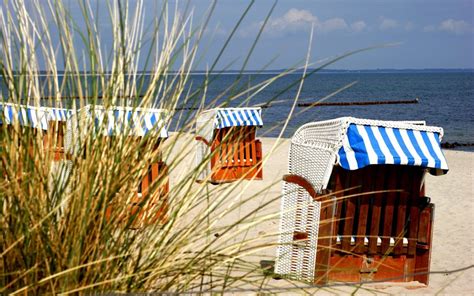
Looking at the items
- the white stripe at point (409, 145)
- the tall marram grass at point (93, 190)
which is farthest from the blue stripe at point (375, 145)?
A: the tall marram grass at point (93, 190)

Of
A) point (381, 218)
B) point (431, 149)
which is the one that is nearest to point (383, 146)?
point (431, 149)

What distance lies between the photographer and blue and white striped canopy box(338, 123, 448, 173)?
14.8ft

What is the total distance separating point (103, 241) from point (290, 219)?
9.45 feet

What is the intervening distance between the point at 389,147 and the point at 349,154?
1.01ft

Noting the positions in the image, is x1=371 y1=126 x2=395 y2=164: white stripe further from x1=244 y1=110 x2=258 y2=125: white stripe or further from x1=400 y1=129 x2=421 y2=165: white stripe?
x1=244 y1=110 x2=258 y2=125: white stripe

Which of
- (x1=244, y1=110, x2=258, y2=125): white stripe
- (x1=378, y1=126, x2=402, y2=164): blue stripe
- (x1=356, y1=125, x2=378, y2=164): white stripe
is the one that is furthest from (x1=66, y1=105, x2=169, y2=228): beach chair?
(x1=244, y1=110, x2=258, y2=125): white stripe

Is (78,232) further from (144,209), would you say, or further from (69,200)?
(144,209)

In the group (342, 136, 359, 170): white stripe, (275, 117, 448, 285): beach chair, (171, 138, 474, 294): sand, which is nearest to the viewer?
(342, 136, 359, 170): white stripe

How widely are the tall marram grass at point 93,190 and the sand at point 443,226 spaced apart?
272 mm

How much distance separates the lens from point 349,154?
14.8ft

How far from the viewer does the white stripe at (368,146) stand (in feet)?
14.7

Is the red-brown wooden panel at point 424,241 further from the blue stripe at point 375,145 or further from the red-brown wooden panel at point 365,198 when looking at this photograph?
the blue stripe at point 375,145

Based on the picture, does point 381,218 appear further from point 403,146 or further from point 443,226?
point 443,226

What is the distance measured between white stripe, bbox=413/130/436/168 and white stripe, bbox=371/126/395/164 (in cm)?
26
